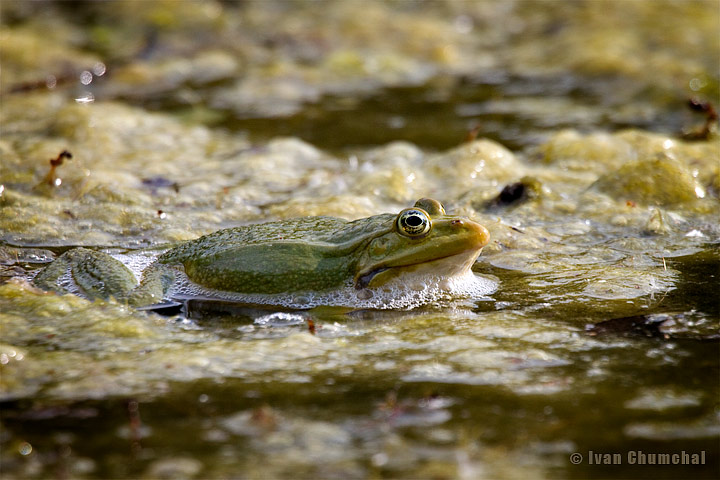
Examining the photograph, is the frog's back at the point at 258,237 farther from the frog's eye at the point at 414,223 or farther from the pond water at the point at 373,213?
the frog's eye at the point at 414,223

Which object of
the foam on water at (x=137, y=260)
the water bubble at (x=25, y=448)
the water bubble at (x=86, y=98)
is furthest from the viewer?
the water bubble at (x=86, y=98)

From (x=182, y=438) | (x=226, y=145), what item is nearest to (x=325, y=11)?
(x=226, y=145)

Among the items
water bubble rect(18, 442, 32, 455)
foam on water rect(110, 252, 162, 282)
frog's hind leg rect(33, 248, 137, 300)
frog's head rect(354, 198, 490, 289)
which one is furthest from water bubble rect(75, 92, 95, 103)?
water bubble rect(18, 442, 32, 455)

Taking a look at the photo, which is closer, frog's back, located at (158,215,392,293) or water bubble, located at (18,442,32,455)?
water bubble, located at (18,442,32,455)

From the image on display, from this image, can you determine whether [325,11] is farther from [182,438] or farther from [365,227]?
[182,438]

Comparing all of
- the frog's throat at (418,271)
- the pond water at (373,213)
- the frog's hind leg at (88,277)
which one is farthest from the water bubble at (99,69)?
the frog's throat at (418,271)

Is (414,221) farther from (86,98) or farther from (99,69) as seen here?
(99,69)

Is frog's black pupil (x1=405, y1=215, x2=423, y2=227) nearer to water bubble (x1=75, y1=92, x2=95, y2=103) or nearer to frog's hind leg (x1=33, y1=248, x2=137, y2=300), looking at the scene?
frog's hind leg (x1=33, y1=248, x2=137, y2=300)
